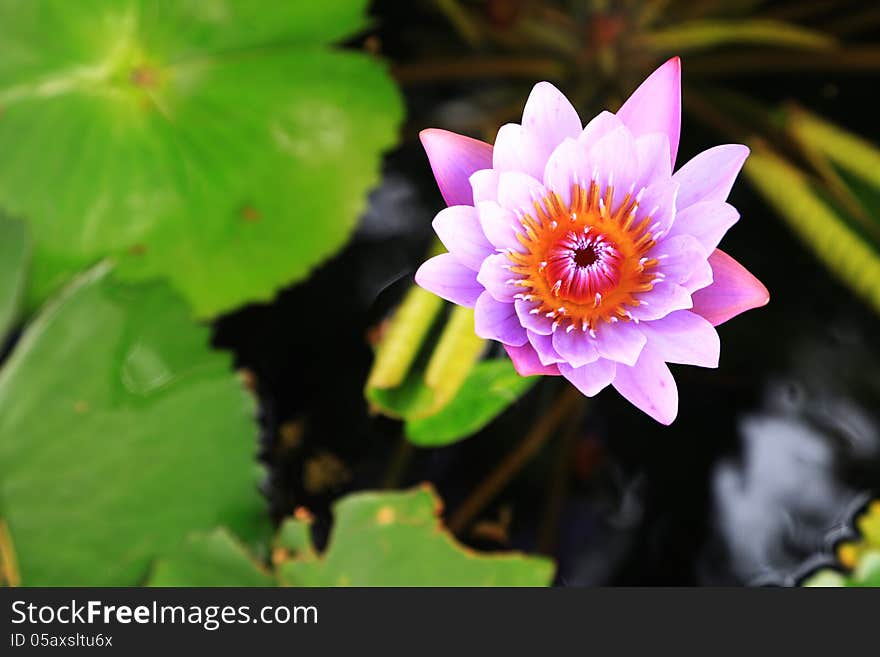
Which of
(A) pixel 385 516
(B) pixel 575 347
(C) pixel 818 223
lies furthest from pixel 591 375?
(C) pixel 818 223

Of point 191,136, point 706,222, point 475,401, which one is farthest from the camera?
point 191,136

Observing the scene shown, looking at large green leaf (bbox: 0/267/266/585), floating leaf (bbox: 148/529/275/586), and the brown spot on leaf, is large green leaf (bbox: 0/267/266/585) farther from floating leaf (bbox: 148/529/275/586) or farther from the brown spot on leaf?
the brown spot on leaf

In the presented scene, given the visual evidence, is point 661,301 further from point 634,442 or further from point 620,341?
point 634,442

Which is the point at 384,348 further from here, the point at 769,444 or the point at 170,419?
the point at 769,444

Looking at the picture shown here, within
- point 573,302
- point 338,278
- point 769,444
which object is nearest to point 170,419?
point 338,278

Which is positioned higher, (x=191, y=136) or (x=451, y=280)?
(x=191, y=136)

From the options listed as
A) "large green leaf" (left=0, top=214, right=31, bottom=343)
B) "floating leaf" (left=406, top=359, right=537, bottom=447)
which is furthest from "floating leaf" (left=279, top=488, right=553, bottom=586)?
"large green leaf" (left=0, top=214, right=31, bottom=343)

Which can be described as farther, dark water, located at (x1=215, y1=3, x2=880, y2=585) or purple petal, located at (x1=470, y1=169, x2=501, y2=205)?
dark water, located at (x1=215, y1=3, x2=880, y2=585)

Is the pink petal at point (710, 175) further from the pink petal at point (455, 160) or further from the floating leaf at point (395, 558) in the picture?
the floating leaf at point (395, 558)
